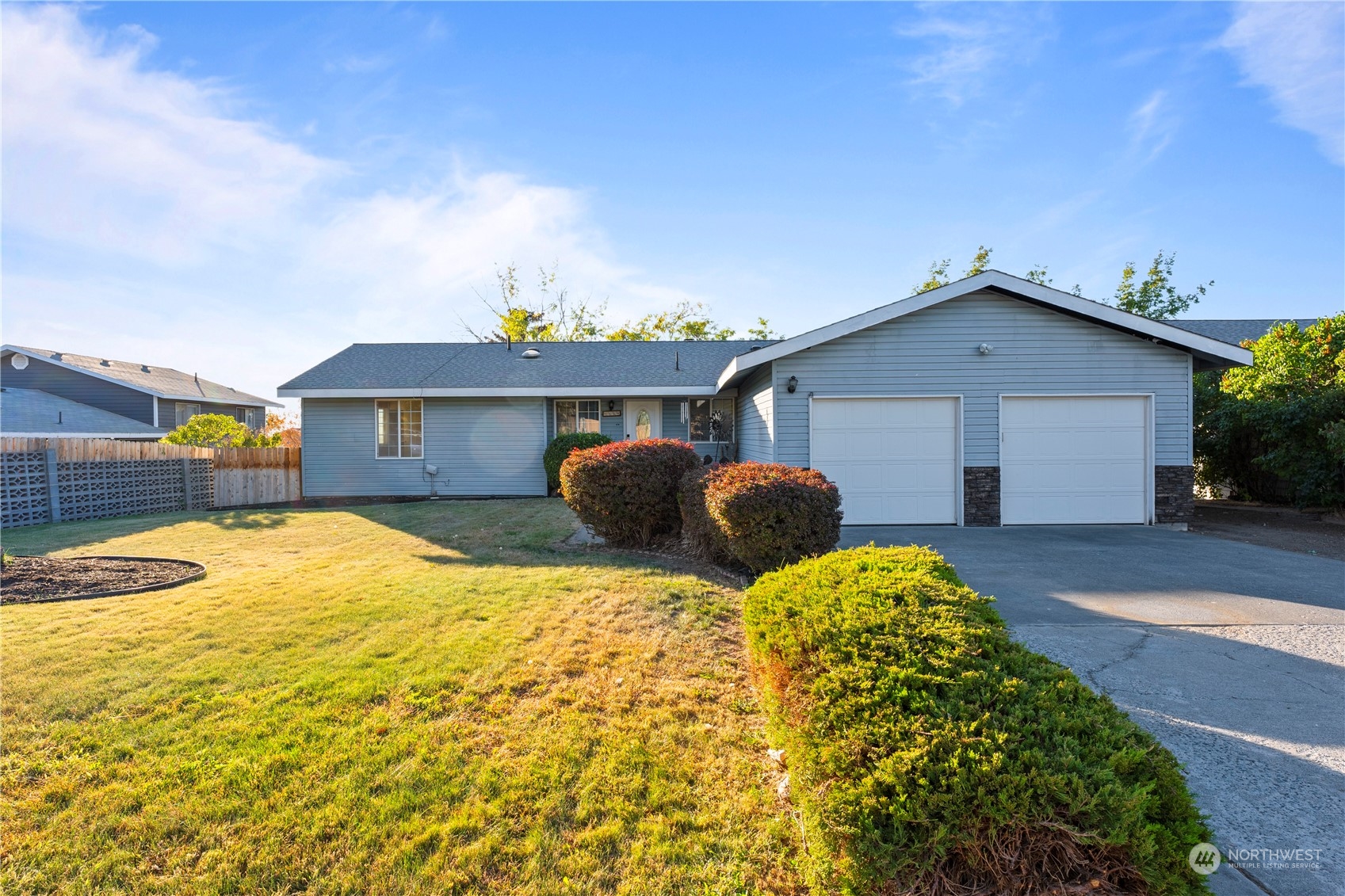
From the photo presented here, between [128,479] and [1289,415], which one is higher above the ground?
[1289,415]

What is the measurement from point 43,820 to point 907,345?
985cm

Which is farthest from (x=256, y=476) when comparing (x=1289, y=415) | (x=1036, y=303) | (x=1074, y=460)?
(x=1289, y=415)

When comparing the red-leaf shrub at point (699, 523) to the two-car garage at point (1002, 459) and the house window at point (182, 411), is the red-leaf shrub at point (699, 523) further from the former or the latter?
the house window at point (182, 411)

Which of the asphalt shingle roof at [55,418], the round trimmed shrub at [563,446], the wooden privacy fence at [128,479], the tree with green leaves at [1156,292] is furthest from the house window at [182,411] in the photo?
the tree with green leaves at [1156,292]

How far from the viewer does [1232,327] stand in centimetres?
1606

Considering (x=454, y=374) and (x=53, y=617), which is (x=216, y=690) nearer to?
(x=53, y=617)

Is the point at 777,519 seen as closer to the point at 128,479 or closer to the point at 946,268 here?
the point at 128,479

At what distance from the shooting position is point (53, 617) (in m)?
4.39

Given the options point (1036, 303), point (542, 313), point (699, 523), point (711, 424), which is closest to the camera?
point (699, 523)

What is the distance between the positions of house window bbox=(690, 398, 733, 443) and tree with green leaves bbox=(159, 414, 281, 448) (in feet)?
38.5

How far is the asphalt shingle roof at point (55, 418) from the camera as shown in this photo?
16.7 meters

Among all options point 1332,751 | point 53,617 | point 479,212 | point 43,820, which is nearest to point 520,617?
point 43,820

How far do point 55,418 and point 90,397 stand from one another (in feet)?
12.5

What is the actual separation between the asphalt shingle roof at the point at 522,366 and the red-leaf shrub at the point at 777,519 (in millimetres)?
8486
